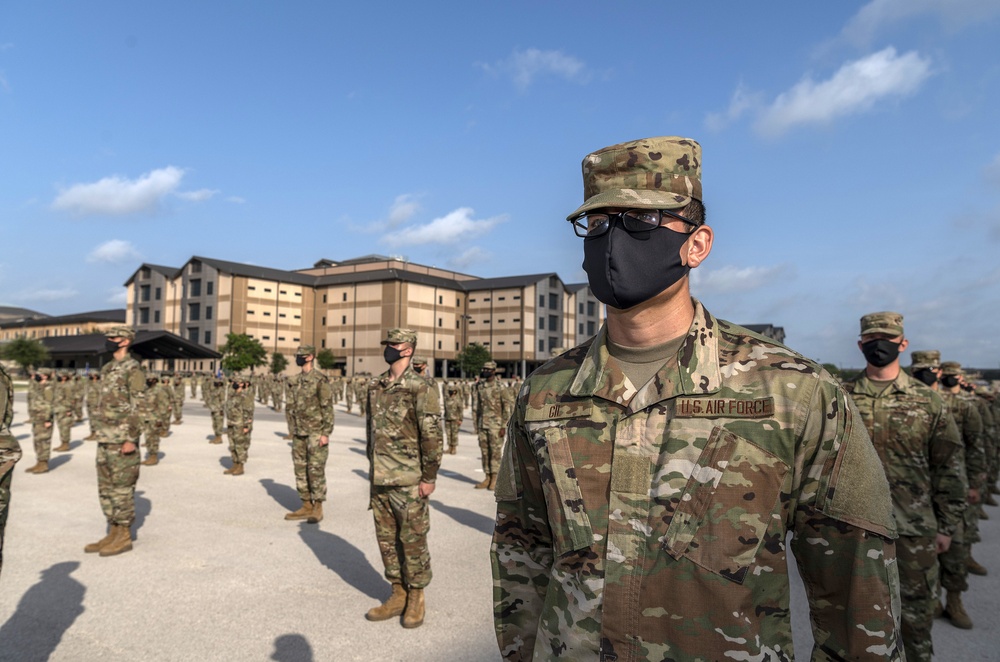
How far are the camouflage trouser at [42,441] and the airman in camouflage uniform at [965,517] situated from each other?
49.2ft

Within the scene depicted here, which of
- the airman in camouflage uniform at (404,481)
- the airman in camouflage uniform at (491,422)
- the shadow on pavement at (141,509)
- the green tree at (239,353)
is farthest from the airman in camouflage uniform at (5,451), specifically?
the green tree at (239,353)

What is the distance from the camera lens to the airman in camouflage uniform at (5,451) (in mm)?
3979

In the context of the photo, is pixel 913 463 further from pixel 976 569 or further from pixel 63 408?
pixel 63 408

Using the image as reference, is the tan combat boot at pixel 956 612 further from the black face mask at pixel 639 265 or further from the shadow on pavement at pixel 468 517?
the black face mask at pixel 639 265

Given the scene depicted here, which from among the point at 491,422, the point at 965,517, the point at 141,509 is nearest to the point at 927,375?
the point at 965,517

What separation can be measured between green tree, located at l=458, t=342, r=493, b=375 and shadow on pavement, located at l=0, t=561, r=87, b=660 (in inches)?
2187

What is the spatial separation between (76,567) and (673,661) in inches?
277

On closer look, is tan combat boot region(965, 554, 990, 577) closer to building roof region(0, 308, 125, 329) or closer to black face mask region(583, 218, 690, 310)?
black face mask region(583, 218, 690, 310)

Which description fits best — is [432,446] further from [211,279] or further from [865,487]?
[211,279]

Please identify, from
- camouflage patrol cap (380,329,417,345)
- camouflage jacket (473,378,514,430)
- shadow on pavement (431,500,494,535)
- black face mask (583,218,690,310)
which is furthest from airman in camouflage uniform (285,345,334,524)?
black face mask (583,218,690,310)

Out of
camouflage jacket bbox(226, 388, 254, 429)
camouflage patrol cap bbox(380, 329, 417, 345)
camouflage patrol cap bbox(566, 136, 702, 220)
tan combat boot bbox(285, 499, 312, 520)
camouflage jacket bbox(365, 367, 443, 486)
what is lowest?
tan combat boot bbox(285, 499, 312, 520)

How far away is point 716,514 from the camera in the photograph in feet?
5.56

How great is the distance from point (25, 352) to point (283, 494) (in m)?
64.4

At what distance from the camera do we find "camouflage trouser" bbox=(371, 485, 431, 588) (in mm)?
5250
